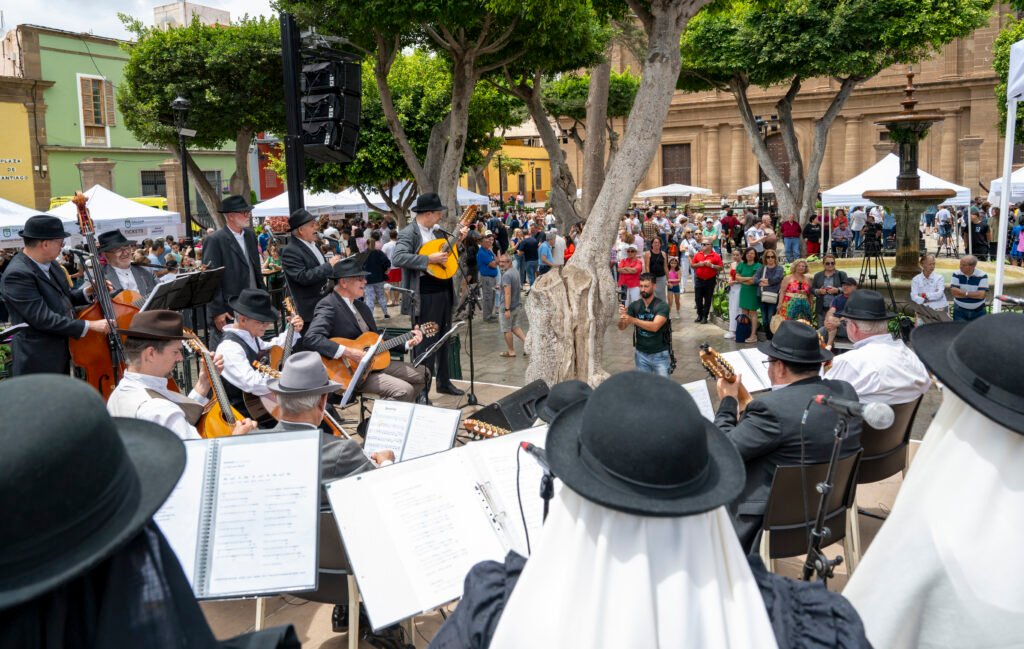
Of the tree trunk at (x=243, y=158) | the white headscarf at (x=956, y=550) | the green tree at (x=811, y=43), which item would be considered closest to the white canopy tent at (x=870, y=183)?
the green tree at (x=811, y=43)

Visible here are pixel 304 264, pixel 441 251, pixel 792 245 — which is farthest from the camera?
pixel 792 245

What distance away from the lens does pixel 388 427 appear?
15.5 ft

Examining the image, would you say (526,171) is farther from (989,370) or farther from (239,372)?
(989,370)

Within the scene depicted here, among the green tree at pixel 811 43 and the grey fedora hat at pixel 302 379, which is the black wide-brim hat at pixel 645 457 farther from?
the green tree at pixel 811 43

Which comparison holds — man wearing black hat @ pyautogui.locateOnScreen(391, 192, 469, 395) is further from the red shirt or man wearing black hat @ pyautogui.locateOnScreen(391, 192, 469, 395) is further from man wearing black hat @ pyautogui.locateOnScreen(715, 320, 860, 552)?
the red shirt

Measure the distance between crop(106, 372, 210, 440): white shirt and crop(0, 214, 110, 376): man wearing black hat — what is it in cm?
209

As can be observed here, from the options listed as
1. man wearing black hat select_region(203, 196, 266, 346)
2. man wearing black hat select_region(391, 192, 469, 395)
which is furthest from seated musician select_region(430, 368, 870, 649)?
man wearing black hat select_region(203, 196, 266, 346)

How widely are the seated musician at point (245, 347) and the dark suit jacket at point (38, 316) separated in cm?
112

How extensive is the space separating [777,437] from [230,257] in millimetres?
5322

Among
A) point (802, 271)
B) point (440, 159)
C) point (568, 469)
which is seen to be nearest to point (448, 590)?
point (568, 469)

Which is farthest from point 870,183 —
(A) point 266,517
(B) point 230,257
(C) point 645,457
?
(C) point 645,457

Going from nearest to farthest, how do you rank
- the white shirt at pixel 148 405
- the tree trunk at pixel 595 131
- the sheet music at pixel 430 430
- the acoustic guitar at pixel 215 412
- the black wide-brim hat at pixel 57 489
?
the black wide-brim hat at pixel 57 489 → the white shirt at pixel 148 405 → the sheet music at pixel 430 430 → the acoustic guitar at pixel 215 412 → the tree trunk at pixel 595 131

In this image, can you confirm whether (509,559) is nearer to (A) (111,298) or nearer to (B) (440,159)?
(A) (111,298)

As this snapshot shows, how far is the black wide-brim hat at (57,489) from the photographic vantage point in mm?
1363
